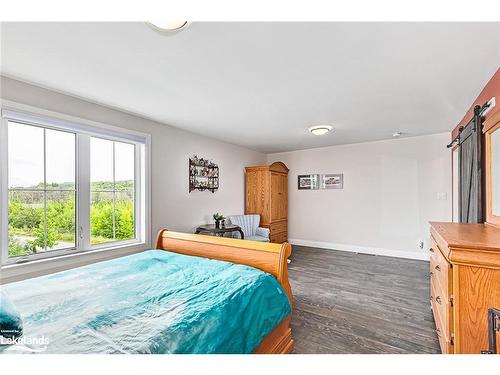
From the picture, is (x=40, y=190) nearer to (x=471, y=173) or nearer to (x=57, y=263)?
(x=57, y=263)

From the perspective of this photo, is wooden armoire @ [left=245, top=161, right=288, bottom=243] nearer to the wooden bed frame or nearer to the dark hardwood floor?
the dark hardwood floor

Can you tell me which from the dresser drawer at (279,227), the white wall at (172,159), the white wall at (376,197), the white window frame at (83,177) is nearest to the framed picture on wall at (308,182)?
the white wall at (376,197)

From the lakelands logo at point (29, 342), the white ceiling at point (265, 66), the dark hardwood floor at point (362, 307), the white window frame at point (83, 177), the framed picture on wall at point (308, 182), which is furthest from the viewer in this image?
the framed picture on wall at point (308, 182)

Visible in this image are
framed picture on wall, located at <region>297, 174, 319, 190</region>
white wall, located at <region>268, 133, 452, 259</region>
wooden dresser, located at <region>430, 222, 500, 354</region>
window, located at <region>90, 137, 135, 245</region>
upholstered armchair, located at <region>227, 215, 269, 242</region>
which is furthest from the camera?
framed picture on wall, located at <region>297, 174, 319, 190</region>

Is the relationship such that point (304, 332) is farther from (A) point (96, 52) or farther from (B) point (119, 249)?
(A) point (96, 52)

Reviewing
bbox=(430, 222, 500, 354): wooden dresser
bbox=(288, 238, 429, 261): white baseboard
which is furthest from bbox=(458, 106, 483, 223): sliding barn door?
bbox=(288, 238, 429, 261): white baseboard

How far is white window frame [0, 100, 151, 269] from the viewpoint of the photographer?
6.96 ft

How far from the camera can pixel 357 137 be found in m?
4.49

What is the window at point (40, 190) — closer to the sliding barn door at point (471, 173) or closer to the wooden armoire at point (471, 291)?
the wooden armoire at point (471, 291)

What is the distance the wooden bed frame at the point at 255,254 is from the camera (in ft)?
5.64

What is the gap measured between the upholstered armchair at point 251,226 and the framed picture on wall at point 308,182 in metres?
1.47

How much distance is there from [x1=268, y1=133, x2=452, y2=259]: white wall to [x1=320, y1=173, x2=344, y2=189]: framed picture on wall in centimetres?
10

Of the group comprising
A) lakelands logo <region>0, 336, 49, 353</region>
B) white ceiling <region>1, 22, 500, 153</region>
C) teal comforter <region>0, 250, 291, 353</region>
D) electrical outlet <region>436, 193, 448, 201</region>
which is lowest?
teal comforter <region>0, 250, 291, 353</region>
